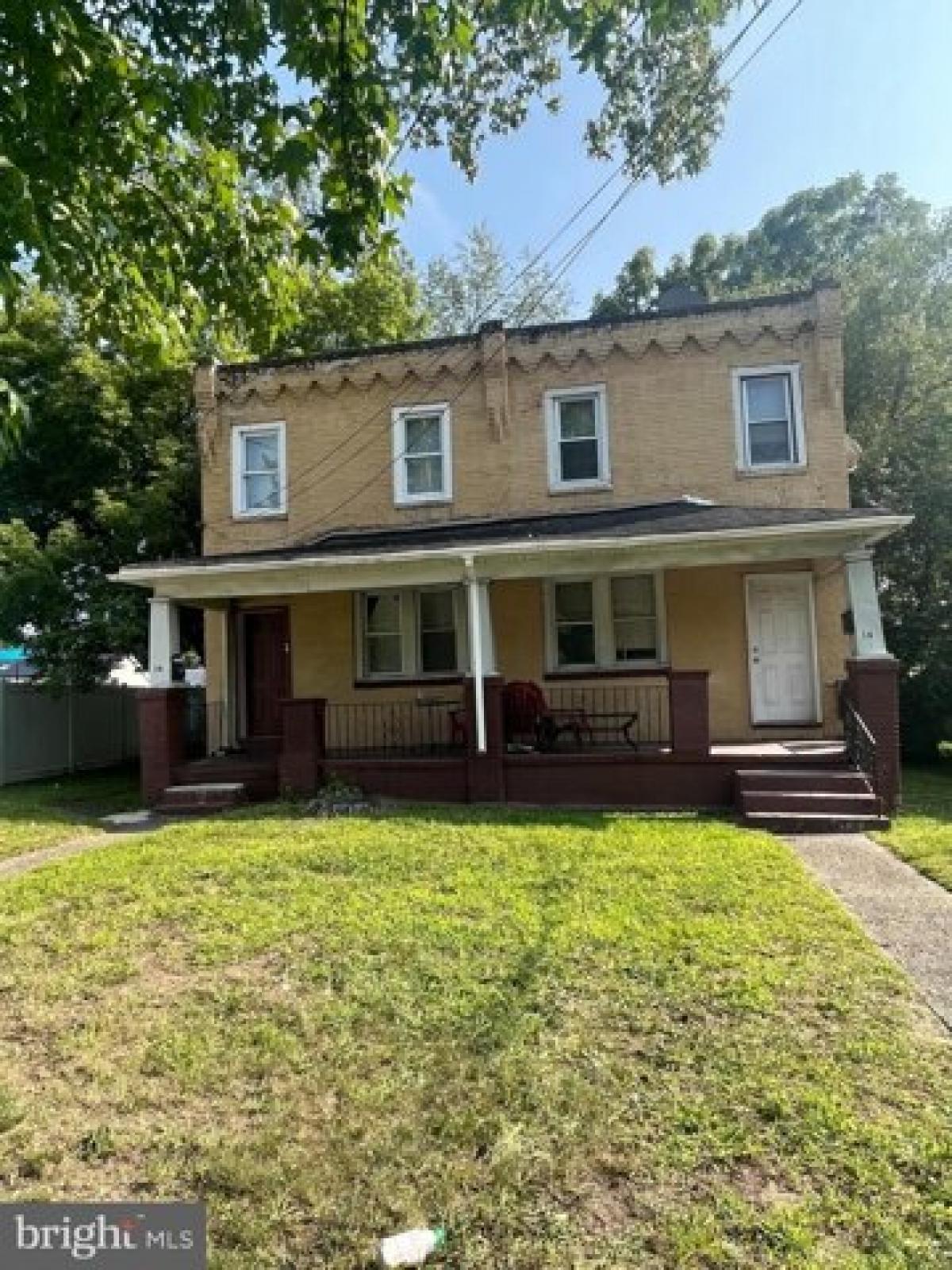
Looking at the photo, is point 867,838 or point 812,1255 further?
point 867,838

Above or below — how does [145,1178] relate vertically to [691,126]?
below

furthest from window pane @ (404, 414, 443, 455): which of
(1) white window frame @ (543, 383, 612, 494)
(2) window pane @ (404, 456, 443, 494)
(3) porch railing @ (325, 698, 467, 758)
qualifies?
(3) porch railing @ (325, 698, 467, 758)

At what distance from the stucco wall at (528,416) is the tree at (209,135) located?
8080 millimetres

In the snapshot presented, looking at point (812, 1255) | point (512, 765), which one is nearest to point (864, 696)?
point (512, 765)

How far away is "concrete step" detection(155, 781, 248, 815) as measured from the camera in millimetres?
11133

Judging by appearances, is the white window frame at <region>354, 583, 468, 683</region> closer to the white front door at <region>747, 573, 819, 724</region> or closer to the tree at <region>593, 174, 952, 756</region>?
the white front door at <region>747, 573, 819, 724</region>

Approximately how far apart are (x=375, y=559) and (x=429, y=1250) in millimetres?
8987

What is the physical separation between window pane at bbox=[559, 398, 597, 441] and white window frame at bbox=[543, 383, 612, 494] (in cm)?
5

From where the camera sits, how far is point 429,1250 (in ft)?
8.82

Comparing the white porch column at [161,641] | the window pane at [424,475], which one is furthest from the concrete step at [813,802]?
the white porch column at [161,641]

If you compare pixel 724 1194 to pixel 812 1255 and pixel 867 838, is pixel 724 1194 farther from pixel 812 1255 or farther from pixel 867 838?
pixel 867 838

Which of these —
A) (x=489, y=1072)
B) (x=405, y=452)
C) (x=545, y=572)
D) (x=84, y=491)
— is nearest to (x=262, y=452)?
(x=405, y=452)

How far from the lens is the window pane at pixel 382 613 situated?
1398 centimetres

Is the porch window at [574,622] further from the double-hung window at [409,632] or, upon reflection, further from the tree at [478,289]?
the tree at [478,289]
